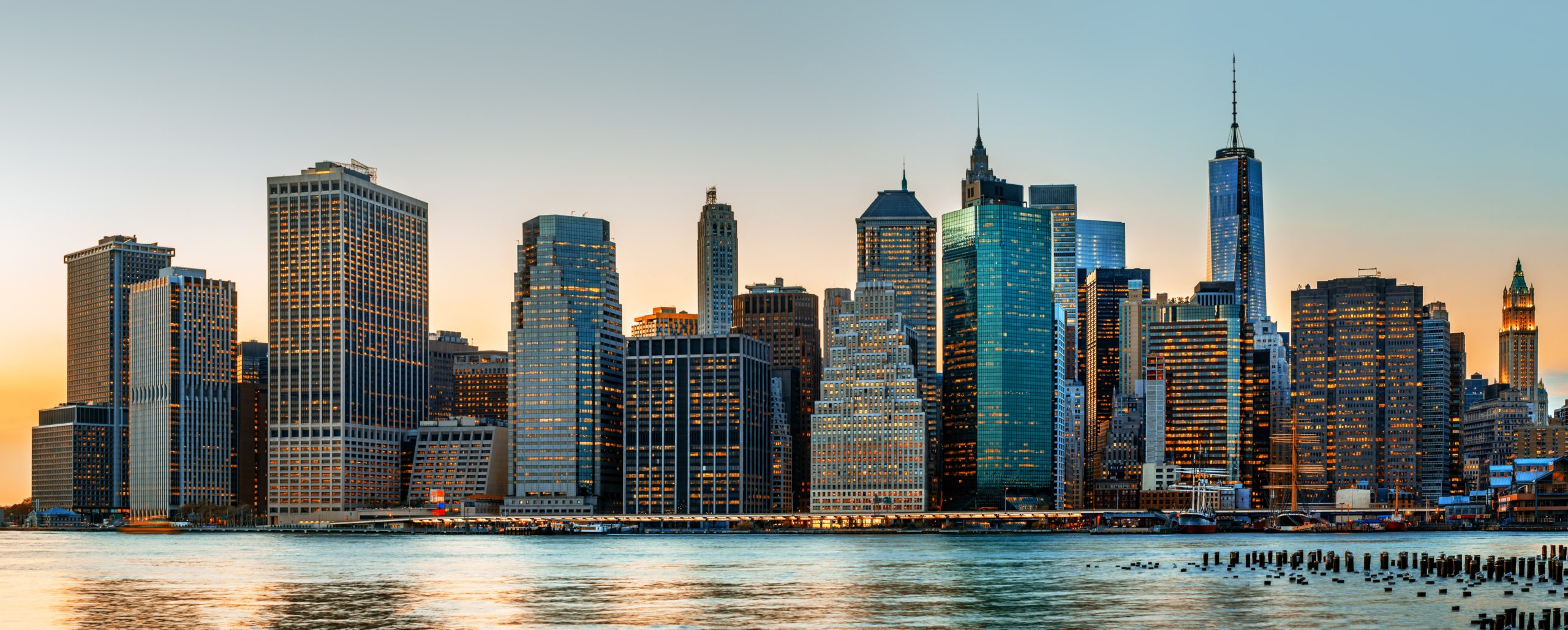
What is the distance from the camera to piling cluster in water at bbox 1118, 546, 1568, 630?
12394 centimetres

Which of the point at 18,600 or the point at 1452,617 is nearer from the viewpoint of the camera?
the point at 1452,617

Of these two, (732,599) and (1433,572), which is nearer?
(732,599)

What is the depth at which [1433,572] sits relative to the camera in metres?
157

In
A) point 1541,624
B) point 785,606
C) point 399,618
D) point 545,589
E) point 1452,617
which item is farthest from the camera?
point 545,589

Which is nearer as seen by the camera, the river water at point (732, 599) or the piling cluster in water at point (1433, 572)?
the river water at point (732, 599)

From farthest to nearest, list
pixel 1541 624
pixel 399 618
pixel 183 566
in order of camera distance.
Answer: pixel 183 566, pixel 399 618, pixel 1541 624

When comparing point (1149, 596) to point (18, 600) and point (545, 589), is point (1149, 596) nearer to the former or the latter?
point (545, 589)

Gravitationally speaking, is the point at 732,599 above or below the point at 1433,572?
above

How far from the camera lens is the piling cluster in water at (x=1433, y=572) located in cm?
12394

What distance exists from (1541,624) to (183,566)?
149m

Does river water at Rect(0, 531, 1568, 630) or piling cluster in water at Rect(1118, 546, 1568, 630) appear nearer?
river water at Rect(0, 531, 1568, 630)

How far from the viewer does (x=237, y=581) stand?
164625 mm

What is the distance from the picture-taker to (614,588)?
5960 inches

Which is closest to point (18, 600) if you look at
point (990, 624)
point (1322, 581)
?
point (990, 624)
